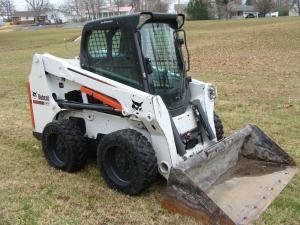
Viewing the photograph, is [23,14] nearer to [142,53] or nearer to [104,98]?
[104,98]

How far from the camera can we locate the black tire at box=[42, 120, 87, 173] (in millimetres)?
5723

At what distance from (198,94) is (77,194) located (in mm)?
1895

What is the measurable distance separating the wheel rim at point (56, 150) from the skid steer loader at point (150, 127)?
0.04 ft

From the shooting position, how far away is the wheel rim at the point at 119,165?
202 inches

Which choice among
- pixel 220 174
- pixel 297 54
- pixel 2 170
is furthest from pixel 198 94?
pixel 297 54

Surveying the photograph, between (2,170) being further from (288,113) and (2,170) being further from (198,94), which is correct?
(288,113)

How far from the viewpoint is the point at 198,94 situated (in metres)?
5.95

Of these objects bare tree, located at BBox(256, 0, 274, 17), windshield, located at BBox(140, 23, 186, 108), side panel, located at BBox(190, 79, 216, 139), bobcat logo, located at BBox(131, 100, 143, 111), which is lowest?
bare tree, located at BBox(256, 0, 274, 17)

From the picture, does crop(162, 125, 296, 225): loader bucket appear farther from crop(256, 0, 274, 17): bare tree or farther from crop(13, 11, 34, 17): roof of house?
crop(13, 11, 34, 17): roof of house

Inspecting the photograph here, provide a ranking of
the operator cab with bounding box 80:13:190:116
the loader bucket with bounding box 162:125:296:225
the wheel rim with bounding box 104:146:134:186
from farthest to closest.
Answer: the operator cab with bounding box 80:13:190:116 < the wheel rim with bounding box 104:146:134:186 < the loader bucket with bounding box 162:125:296:225

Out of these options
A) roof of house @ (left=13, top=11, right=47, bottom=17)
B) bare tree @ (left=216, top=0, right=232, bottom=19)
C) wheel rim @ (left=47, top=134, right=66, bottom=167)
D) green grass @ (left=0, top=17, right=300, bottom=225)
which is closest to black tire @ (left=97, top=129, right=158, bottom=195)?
green grass @ (left=0, top=17, right=300, bottom=225)

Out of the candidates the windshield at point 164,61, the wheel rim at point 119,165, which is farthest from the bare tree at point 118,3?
the wheel rim at point 119,165

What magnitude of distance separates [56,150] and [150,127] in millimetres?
1604

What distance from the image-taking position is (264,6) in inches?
3228
